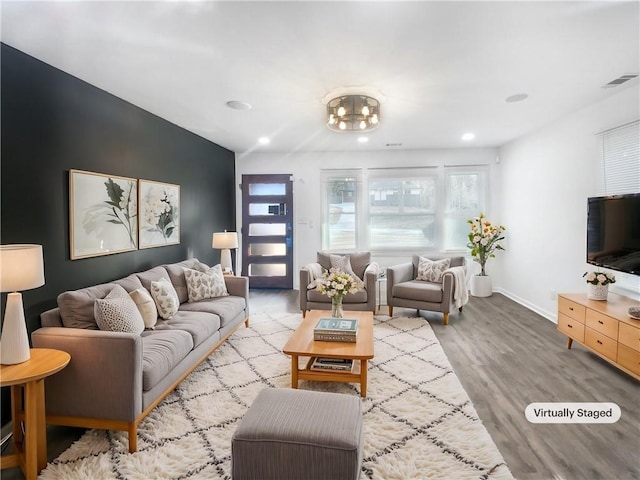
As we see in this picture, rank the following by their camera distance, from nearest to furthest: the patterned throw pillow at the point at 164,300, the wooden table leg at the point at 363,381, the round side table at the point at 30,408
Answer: the round side table at the point at 30,408
the wooden table leg at the point at 363,381
the patterned throw pillow at the point at 164,300

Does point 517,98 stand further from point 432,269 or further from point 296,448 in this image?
point 296,448

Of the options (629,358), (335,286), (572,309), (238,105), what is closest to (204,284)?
(335,286)

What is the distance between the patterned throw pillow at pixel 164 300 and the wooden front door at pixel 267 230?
3.22m

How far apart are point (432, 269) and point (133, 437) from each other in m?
3.89

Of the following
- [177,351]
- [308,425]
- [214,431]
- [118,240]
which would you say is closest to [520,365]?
[308,425]

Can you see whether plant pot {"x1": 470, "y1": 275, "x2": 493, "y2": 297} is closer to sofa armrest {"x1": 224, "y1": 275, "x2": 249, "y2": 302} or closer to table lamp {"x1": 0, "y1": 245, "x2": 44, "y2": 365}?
sofa armrest {"x1": 224, "y1": 275, "x2": 249, "y2": 302}

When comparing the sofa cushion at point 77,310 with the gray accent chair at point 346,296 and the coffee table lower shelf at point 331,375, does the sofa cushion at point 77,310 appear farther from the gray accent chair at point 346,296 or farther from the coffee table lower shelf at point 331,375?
the gray accent chair at point 346,296

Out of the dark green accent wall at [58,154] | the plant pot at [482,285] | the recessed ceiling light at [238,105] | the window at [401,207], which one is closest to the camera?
the dark green accent wall at [58,154]

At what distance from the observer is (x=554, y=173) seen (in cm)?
436

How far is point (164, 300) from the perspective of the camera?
3115 millimetres

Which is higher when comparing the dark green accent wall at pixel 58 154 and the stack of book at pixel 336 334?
the dark green accent wall at pixel 58 154

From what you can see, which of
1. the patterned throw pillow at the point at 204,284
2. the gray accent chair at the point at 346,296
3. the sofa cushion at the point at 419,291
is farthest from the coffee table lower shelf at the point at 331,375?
the sofa cushion at the point at 419,291

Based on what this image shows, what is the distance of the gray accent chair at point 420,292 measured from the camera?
169 inches

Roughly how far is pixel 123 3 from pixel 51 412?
246 centimetres
